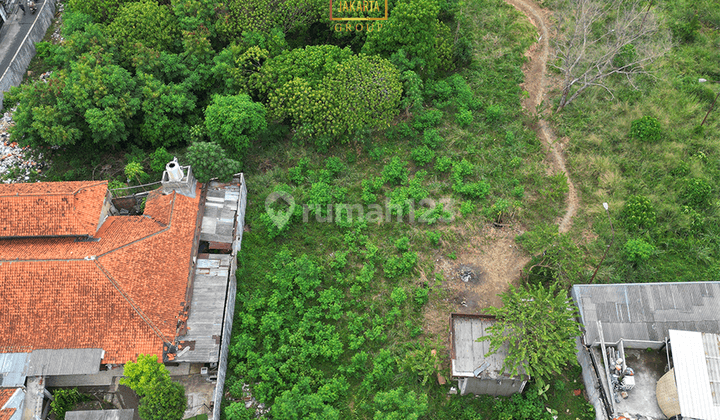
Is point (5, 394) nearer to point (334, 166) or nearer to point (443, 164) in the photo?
point (334, 166)

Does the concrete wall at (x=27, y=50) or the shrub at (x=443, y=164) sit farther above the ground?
the concrete wall at (x=27, y=50)

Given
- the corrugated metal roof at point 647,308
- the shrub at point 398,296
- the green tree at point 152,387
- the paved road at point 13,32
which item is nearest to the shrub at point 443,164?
the shrub at point 398,296

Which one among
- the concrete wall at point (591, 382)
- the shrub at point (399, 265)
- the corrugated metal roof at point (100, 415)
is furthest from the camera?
the shrub at point (399, 265)

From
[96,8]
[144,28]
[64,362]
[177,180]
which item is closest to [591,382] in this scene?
[177,180]

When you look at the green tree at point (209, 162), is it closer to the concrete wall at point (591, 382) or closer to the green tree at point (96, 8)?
the green tree at point (96, 8)

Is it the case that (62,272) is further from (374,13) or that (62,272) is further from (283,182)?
(374,13)

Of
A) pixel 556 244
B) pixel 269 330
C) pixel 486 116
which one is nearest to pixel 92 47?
pixel 269 330

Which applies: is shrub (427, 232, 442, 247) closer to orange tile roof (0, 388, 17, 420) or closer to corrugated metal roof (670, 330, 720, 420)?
corrugated metal roof (670, 330, 720, 420)
